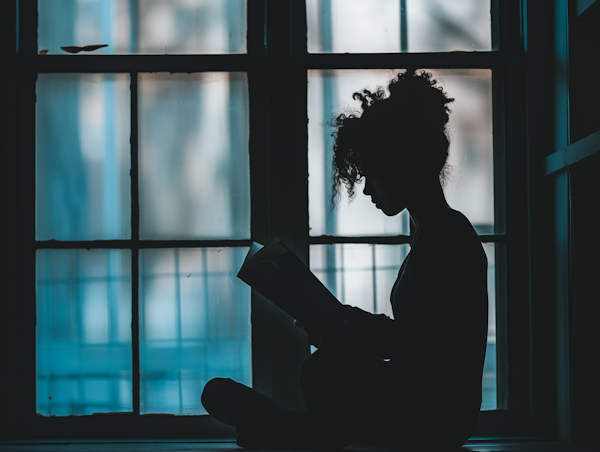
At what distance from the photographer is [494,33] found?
5.32ft

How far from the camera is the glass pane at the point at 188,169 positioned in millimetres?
1586

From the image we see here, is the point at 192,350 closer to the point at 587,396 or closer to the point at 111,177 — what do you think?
the point at 111,177

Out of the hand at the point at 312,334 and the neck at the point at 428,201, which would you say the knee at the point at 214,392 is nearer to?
the hand at the point at 312,334

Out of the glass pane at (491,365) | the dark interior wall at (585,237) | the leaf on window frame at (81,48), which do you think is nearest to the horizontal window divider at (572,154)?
the dark interior wall at (585,237)

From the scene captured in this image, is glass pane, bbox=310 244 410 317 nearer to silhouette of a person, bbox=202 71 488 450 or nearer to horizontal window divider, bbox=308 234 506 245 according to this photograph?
horizontal window divider, bbox=308 234 506 245

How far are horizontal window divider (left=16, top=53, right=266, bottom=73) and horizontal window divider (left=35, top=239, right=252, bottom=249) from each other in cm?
49

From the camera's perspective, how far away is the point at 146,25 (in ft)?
5.30

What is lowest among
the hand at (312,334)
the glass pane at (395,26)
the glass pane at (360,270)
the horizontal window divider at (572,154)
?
the hand at (312,334)

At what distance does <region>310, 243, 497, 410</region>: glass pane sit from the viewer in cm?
158

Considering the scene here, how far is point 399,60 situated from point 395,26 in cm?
11

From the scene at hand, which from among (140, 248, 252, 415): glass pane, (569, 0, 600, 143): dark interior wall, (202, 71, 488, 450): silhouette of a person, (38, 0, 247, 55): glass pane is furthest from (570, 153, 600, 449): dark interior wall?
(38, 0, 247, 55): glass pane

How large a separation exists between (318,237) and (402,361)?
540 millimetres

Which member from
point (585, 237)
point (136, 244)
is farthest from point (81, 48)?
point (585, 237)

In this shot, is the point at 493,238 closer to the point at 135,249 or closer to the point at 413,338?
the point at 413,338
